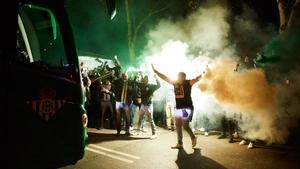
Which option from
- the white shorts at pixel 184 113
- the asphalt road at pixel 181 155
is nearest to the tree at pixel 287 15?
the asphalt road at pixel 181 155

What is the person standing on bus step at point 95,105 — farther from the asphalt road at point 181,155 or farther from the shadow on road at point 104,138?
the asphalt road at point 181,155

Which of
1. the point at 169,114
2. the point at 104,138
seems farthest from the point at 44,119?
the point at 169,114

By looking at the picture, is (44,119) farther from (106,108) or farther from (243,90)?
(106,108)

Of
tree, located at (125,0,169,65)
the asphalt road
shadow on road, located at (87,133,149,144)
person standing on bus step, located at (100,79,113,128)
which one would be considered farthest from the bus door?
tree, located at (125,0,169,65)

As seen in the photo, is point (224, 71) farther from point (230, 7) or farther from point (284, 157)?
point (230, 7)

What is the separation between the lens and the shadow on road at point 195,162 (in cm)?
659

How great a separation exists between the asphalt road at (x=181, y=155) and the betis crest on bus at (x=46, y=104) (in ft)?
8.62

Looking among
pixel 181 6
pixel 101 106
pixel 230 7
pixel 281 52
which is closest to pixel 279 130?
pixel 281 52

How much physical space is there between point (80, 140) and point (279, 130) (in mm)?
6458

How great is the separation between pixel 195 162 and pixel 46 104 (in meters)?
4.01

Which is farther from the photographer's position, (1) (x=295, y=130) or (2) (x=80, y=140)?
(1) (x=295, y=130)

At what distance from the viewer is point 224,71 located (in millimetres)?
9875

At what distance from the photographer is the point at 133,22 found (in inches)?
948

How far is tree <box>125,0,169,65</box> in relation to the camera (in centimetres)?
2378
